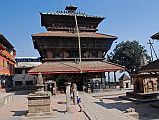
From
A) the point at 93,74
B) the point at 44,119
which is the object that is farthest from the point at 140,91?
the point at 44,119

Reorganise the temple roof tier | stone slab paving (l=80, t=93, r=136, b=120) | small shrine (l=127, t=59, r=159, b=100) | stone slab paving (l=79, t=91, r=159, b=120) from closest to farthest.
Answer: stone slab paving (l=80, t=93, r=136, b=120)
stone slab paving (l=79, t=91, r=159, b=120)
small shrine (l=127, t=59, r=159, b=100)
the temple roof tier

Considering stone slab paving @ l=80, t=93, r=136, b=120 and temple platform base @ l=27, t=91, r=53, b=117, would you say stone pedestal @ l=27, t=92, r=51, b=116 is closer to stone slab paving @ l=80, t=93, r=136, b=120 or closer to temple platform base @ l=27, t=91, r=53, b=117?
temple platform base @ l=27, t=91, r=53, b=117

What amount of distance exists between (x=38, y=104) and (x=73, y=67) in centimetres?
1792

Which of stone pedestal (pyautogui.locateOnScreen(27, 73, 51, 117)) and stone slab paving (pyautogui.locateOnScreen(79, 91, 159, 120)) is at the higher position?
stone pedestal (pyautogui.locateOnScreen(27, 73, 51, 117))

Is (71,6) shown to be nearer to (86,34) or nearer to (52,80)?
(86,34)

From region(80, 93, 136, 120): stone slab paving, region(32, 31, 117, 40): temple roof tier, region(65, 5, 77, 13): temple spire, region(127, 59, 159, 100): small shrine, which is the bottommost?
region(80, 93, 136, 120): stone slab paving

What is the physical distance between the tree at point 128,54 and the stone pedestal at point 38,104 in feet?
150

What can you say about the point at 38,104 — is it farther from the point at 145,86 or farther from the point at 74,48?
the point at 74,48

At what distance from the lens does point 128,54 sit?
5950 cm

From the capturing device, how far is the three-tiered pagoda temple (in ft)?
112

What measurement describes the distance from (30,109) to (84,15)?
2709cm

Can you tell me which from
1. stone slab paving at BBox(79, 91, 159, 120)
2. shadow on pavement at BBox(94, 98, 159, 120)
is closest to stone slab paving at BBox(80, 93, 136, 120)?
stone slab paving at BBox(79, 91, 159, 120)

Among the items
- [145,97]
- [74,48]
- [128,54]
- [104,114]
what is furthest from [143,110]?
[128,54]

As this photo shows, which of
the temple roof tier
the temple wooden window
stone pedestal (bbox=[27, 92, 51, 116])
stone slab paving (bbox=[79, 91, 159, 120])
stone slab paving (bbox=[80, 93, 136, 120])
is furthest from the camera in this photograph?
the temple wooden window
